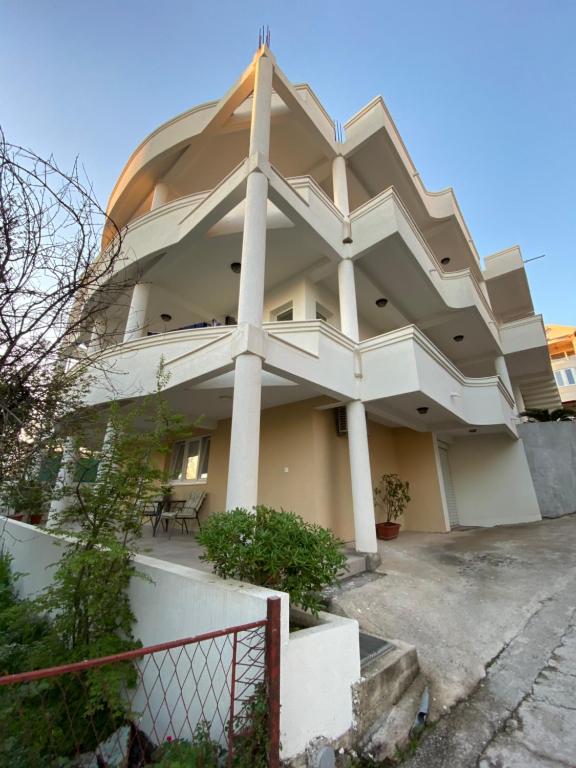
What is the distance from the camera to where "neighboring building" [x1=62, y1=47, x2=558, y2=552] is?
581cm

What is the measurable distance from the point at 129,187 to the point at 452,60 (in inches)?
412

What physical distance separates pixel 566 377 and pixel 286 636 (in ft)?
91.2

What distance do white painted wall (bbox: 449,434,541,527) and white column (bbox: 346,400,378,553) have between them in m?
6.28

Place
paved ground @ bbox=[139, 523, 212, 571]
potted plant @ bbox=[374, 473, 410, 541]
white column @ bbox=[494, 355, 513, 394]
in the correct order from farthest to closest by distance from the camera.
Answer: white column @ bbox=[494, 355, 513, 394], potted plant @ bbox=[374, 473, 410, 541], paved ground @ bbox=[139, 523, 212, 571]

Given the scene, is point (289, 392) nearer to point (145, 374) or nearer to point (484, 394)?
point (145, 374)

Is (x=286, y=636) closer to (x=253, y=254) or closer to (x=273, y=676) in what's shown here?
(x=273, y=676)

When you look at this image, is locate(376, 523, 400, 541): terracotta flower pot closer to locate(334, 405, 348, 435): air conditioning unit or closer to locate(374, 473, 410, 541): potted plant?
locate(374, 473, 410, 541): potted plant

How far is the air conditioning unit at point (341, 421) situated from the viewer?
7.84 m

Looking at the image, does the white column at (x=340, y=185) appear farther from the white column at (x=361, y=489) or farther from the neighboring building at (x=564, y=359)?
the neighboring building at (x=564, y=359)

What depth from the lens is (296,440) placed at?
7492mm

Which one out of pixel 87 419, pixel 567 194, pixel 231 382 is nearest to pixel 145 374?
pixel 231 382

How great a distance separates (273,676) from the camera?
179cm

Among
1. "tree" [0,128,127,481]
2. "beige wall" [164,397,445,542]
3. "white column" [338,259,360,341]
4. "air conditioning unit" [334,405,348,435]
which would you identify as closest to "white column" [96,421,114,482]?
"tree" [0,128,127,481]

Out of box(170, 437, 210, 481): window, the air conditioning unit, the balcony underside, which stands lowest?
box(170, 437, 210, 481): window
